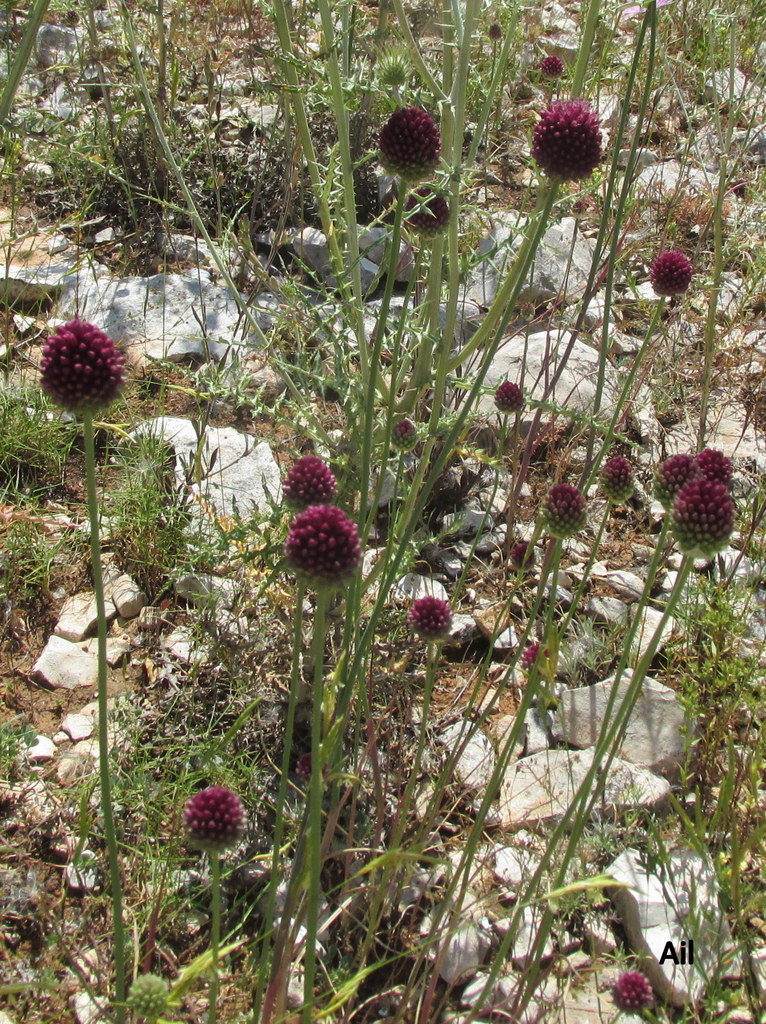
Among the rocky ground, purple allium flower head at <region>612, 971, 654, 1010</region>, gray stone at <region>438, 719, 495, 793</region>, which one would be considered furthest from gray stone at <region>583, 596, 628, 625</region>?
purple allium flower head at <region>612, 971, 654, 1010</region>

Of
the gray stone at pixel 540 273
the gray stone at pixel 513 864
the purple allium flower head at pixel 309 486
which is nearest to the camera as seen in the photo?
the purple allium flower head at pixel 309 486

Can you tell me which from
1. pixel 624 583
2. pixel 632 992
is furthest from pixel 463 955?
pixel 624 583

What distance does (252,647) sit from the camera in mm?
2344

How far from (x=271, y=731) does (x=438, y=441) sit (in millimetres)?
1173

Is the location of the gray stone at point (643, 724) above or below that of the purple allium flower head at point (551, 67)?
below

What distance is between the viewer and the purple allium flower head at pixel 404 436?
7.06ft

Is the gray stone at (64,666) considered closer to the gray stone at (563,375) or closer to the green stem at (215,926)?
the green stem at (215,926)

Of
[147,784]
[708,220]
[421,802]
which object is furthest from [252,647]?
[708,220]

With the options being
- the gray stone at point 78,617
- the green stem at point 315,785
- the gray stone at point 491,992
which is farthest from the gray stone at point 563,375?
the green stem at point 315,785

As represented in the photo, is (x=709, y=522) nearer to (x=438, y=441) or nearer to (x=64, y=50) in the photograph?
(x=438, y=441)

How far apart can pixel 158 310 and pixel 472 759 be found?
7.28ft

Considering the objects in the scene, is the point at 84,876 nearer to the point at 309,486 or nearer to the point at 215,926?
the point at 215,926

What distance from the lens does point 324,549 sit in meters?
1.21

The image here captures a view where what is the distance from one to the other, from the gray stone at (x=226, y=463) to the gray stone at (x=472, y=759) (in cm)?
93
